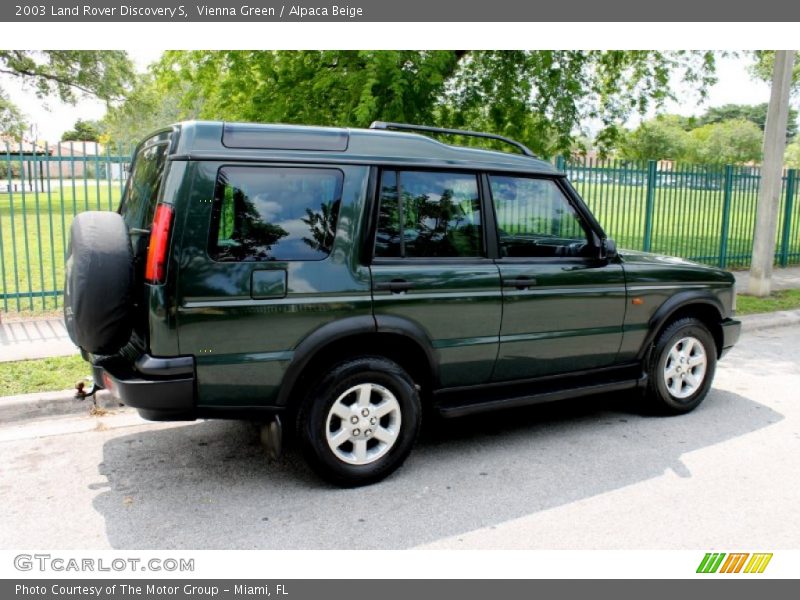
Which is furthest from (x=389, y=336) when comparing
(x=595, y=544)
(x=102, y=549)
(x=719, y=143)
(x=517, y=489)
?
(x=719, y=143)

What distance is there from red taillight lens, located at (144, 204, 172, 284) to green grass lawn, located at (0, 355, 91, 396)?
250 centimetres

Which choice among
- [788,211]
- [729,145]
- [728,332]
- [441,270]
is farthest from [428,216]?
[729,145]

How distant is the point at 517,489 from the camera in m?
4.07

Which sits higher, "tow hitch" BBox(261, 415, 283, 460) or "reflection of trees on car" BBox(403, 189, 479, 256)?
"reflection of trees on car" BBox(403, 189, 479, 256)

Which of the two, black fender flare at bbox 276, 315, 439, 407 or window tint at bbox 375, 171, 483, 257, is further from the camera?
window tint at bbox 375, 171, 483, 257

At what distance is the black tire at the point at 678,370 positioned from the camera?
523 cm

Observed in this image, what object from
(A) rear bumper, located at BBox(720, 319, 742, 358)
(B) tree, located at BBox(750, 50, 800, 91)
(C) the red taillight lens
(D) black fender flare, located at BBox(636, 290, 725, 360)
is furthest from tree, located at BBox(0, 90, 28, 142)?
(A) rear bumper, located at BBox(720, 319, 742, 358)

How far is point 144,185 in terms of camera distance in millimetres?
4078

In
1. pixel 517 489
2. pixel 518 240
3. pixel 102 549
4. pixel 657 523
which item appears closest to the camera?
pixel 102 549

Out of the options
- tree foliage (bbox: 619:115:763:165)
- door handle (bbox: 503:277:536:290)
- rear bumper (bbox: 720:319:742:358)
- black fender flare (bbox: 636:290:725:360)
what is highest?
tree foliage (bbox: 619:115:763:165)

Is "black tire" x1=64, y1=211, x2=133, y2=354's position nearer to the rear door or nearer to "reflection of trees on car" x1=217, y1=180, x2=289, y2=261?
"reflection of trees on car" x1=217, y1=180, x2=289, y2=261

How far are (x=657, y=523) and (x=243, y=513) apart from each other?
2.19 meters

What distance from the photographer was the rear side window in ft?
12.5

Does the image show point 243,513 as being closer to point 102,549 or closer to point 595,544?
point 102,549
